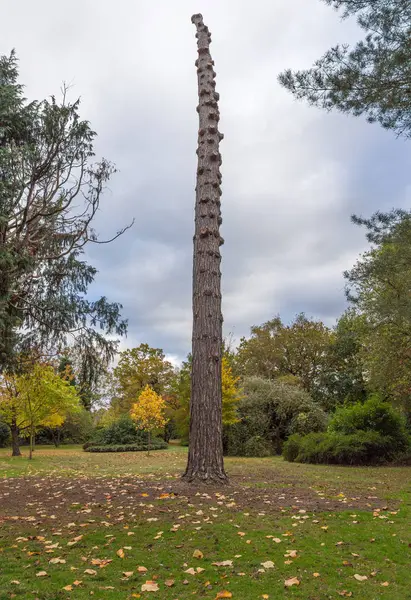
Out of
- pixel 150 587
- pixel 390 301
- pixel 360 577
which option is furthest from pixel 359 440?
pixel 150 587

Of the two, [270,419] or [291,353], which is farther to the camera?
[291,353]

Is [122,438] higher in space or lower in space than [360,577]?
higher

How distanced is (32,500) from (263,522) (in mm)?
4093

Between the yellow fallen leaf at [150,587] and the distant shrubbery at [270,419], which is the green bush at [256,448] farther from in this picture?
the yellow fallen leaf at [150,587]

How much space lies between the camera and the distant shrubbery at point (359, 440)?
1562 centimetres

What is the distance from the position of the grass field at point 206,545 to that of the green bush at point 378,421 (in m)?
9.84

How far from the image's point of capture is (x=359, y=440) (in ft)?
51.2

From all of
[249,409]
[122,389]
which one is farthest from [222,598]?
[122,389]

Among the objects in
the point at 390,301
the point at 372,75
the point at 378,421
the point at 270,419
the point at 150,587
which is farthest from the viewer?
the point at 270,419

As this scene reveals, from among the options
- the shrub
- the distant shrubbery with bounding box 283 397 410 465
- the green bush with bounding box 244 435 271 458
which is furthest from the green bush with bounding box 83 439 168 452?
the distant shrubbery with bounding box 283 397 410 465

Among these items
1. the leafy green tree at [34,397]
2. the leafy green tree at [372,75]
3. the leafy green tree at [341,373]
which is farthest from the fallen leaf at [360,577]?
the leafy green tree at [341,373]

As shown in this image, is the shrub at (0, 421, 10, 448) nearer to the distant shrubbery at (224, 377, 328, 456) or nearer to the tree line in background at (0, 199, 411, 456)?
the tree line in background at (0, 199, 411, 456)

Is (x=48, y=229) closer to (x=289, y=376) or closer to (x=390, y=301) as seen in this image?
(x=390, y=301)

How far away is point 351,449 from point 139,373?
25.5 m
